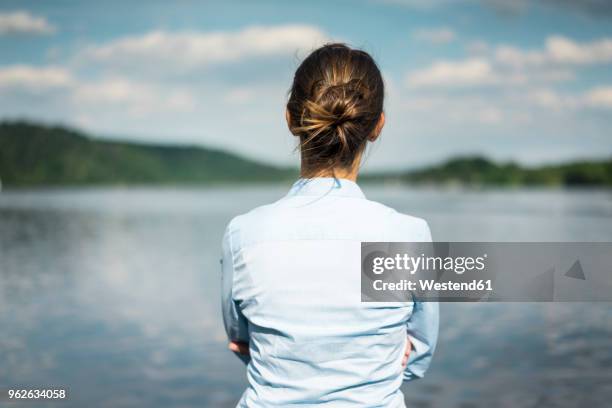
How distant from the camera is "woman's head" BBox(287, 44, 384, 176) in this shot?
179 centimetres

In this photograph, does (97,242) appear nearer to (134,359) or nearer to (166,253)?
(166,253)

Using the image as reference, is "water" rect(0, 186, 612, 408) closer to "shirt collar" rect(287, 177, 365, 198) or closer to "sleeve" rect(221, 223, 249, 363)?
"sleeve" rect(221, 223, 249, 363)

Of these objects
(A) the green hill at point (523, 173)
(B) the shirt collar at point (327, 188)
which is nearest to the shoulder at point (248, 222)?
(B) the shirt collar at point (327, 188)

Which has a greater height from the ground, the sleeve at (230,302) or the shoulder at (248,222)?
the shoulder at (248,222)

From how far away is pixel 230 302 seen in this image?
191 centimetres

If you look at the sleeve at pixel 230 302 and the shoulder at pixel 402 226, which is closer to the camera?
the shoulder at pixel 402 226

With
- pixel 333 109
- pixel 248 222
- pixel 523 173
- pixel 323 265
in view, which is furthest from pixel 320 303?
pixel 523 173

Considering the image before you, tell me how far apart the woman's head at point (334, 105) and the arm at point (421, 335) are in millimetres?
545

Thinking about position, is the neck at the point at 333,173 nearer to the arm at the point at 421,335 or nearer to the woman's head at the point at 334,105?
the woman's head at the point at 334,105

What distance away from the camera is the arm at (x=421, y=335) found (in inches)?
75.0

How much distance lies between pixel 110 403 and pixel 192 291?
8004 mm

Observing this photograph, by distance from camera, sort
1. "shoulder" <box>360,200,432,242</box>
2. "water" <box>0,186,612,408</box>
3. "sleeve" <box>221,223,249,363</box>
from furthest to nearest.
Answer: "water" <box>0,186,612,408</box>
"sleeve" <box>221,223,249,363</box>
"shoulder" <box>360,200,432,242</box>

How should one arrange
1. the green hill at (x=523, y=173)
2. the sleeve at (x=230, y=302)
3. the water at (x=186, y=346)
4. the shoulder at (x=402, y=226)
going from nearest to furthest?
the shoulder at (x=402, y=226) < the sleeve at (x=230, y=302) < the water at (x=186, y=346) < the green hill at (x=523, y=173)

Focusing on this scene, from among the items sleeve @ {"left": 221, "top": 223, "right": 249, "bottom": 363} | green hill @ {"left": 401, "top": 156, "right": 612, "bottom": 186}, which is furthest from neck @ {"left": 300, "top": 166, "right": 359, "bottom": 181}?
green hill @ {"left": 401, "top": 156, "right": 612, "bottom": 186}
